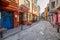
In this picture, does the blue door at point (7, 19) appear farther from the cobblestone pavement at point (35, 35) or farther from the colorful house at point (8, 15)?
the cobblestone pavement at point (35, 35)

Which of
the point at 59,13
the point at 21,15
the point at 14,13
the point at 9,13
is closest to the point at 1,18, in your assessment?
the point at 9,13

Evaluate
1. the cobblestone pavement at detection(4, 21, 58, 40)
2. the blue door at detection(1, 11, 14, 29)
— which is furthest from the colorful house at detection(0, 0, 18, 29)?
the cobblestone pavement at detection(4, 21, 58, 40)

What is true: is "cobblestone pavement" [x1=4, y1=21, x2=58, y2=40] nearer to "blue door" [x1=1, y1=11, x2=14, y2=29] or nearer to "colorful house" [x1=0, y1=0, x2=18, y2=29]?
"blue door" [x1=1, y1=11, x2=14, y2=29]

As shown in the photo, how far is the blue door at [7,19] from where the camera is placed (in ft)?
70.7

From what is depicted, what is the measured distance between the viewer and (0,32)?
13211mm

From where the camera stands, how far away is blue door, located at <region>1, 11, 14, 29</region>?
21.5 metres

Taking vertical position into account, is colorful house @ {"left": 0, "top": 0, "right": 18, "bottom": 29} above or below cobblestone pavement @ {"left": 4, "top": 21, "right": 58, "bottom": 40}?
above

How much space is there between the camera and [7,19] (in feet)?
76.1

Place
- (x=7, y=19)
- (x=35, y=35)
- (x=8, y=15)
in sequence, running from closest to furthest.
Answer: (x=35, y=35) < (x=7, y=19) < (x=8, y=15)

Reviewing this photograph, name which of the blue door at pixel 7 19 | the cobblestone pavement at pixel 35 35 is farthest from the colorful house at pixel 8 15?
the cobblestone pavement at pixel 35 35

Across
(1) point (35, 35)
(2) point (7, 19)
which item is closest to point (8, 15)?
(2) point (7, 19)

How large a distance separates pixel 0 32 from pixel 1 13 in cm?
789

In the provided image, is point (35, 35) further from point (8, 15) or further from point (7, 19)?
point (8, 15)

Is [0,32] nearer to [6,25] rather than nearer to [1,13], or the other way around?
[1,13]
